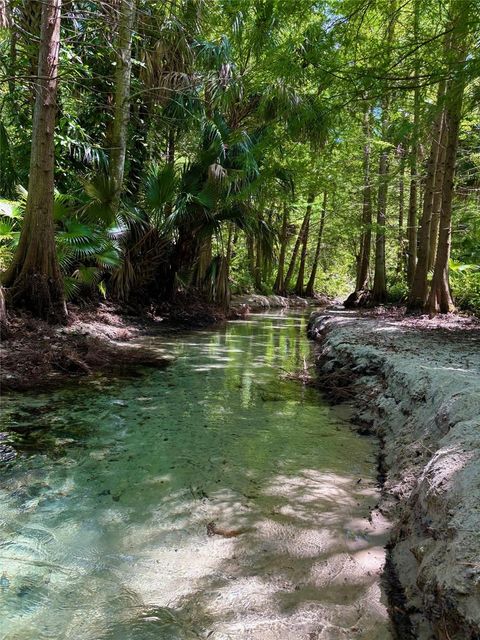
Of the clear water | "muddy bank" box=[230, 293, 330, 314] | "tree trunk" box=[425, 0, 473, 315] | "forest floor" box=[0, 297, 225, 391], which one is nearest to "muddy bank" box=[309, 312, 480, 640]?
the clear water

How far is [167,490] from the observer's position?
2924 mm

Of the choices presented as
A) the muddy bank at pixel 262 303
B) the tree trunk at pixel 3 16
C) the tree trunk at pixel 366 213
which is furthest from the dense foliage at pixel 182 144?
the muddy bank at pixel 262 303

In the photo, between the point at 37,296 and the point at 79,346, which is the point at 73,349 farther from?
the point at 37,296

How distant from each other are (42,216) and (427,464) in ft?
22.1

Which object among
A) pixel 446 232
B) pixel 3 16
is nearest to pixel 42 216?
pixel 3 16

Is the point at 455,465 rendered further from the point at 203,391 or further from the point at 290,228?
the point at 290,228

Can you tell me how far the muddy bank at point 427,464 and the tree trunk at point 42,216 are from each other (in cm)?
453

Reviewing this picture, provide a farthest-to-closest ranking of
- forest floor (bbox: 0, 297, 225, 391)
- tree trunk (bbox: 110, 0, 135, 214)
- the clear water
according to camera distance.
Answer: tree trunk (bbox: 110, 0, 135, 214) → forest floor (bbox: 0, 297, 225, 391) → the clear water

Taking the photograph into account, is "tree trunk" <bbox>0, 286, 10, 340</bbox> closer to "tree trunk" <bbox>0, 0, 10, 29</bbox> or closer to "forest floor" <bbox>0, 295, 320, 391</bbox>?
"forest floor" <bbox>0, 295, 320, 391</bbox>

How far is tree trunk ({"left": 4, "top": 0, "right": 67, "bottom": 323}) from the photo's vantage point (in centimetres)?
703

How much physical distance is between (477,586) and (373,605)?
620 mm

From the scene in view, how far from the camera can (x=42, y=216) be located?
282 inches

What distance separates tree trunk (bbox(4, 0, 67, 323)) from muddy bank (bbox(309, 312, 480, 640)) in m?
4.53

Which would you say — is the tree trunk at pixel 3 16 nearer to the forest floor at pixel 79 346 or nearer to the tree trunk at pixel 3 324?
the tree trunk at pixel 3 324
